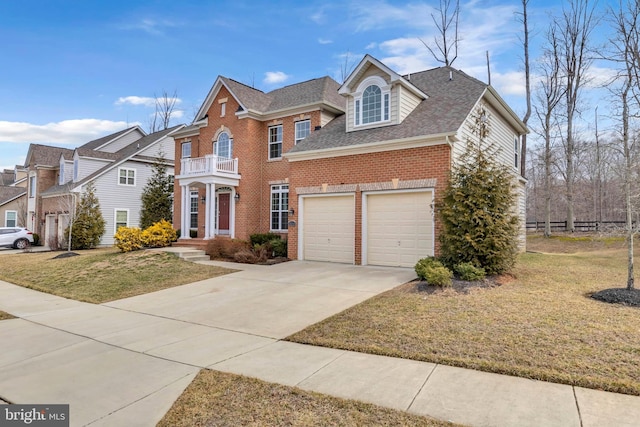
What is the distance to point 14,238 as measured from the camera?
89.5 feet

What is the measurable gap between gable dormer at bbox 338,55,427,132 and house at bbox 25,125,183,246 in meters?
15.1

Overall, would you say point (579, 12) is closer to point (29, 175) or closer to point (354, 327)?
point (354, 327)

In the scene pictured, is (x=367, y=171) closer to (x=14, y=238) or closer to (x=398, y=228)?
(x=398, y=228)

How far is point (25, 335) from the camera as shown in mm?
6699

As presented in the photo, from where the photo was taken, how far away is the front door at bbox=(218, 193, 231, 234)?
19.8 meters

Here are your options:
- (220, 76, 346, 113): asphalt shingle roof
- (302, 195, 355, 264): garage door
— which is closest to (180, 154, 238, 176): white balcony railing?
(220, 76, 346, 113): asphalt shingle roof

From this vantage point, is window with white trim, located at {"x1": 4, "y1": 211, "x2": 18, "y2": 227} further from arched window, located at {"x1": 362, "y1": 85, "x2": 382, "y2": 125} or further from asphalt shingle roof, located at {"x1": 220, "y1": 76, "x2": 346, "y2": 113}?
arched window, located at {"x1": 362, "y1": 85, "x2": 382, "y2": 125}

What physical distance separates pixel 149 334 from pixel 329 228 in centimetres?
865

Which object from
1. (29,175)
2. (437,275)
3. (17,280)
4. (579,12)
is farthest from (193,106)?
(437,275)

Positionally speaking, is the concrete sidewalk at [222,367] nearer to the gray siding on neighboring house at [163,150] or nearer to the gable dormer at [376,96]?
the gable dormer at [376,96]

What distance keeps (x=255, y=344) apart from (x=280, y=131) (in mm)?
14695

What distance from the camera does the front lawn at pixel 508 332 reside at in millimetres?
4484

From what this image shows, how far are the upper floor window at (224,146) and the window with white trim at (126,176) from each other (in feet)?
37.2

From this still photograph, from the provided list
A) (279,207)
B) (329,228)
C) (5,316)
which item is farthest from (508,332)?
(279,207)
